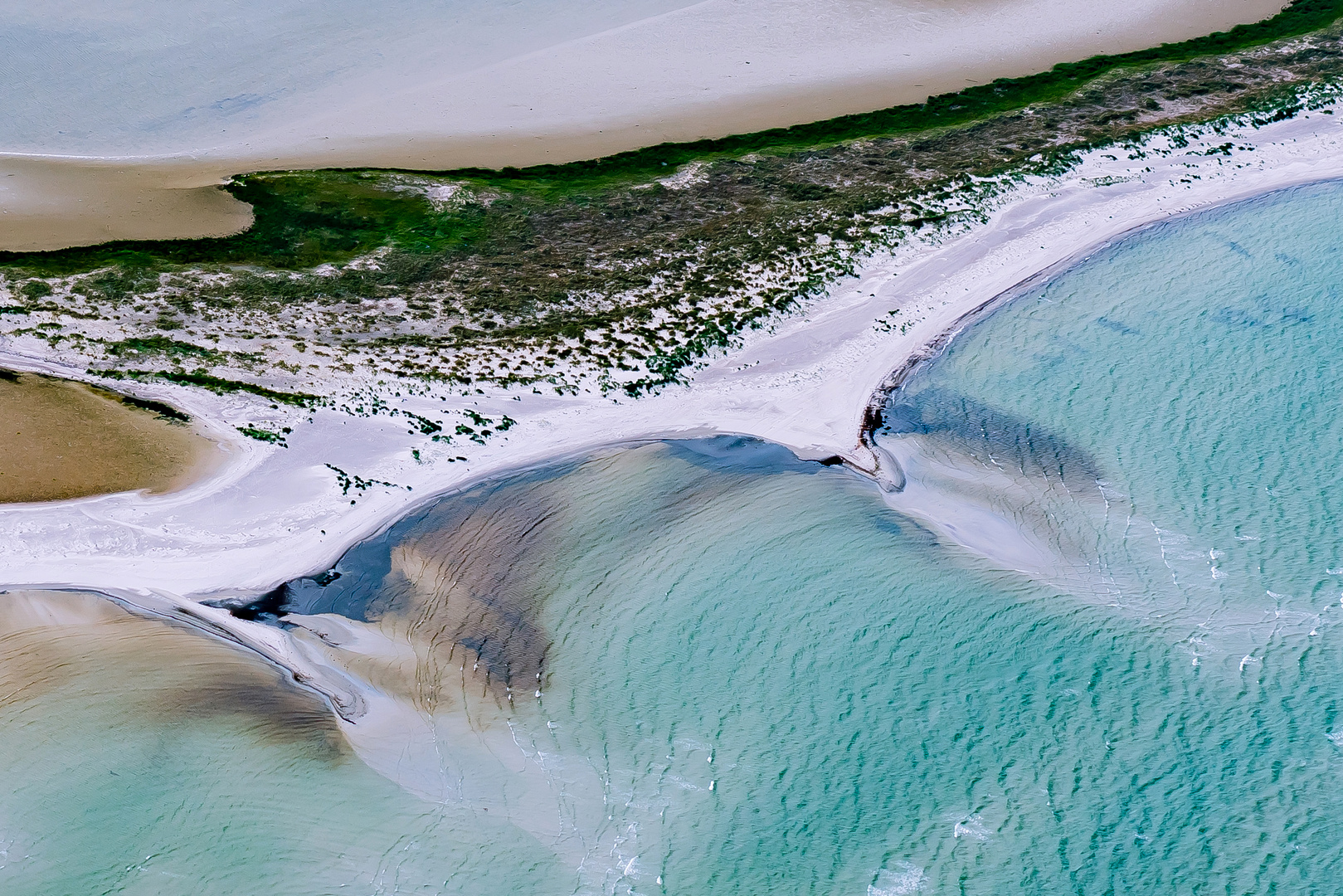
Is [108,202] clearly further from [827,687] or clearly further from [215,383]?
[827,687]

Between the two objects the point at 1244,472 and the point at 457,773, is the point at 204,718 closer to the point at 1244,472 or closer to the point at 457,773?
the point at 457,773

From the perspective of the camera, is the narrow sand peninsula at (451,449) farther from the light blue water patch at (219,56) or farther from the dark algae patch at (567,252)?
the light blue water patch at (219,56)

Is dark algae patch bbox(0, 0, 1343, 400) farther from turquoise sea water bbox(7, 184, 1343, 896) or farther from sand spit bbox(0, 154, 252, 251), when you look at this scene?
turquoise sea water bbox(7, 184, 1343, 896)

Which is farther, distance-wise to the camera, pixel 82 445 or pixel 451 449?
pixel 451 449

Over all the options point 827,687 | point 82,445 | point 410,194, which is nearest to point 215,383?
point 82,445

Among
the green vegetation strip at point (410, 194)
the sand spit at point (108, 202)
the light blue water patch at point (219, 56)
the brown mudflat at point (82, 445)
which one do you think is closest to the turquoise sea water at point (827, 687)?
the brown mudflat at point (82, 445)

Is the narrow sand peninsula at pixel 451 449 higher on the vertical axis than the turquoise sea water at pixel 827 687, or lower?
higher

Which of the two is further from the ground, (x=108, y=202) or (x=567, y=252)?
(x=108, y=202)
